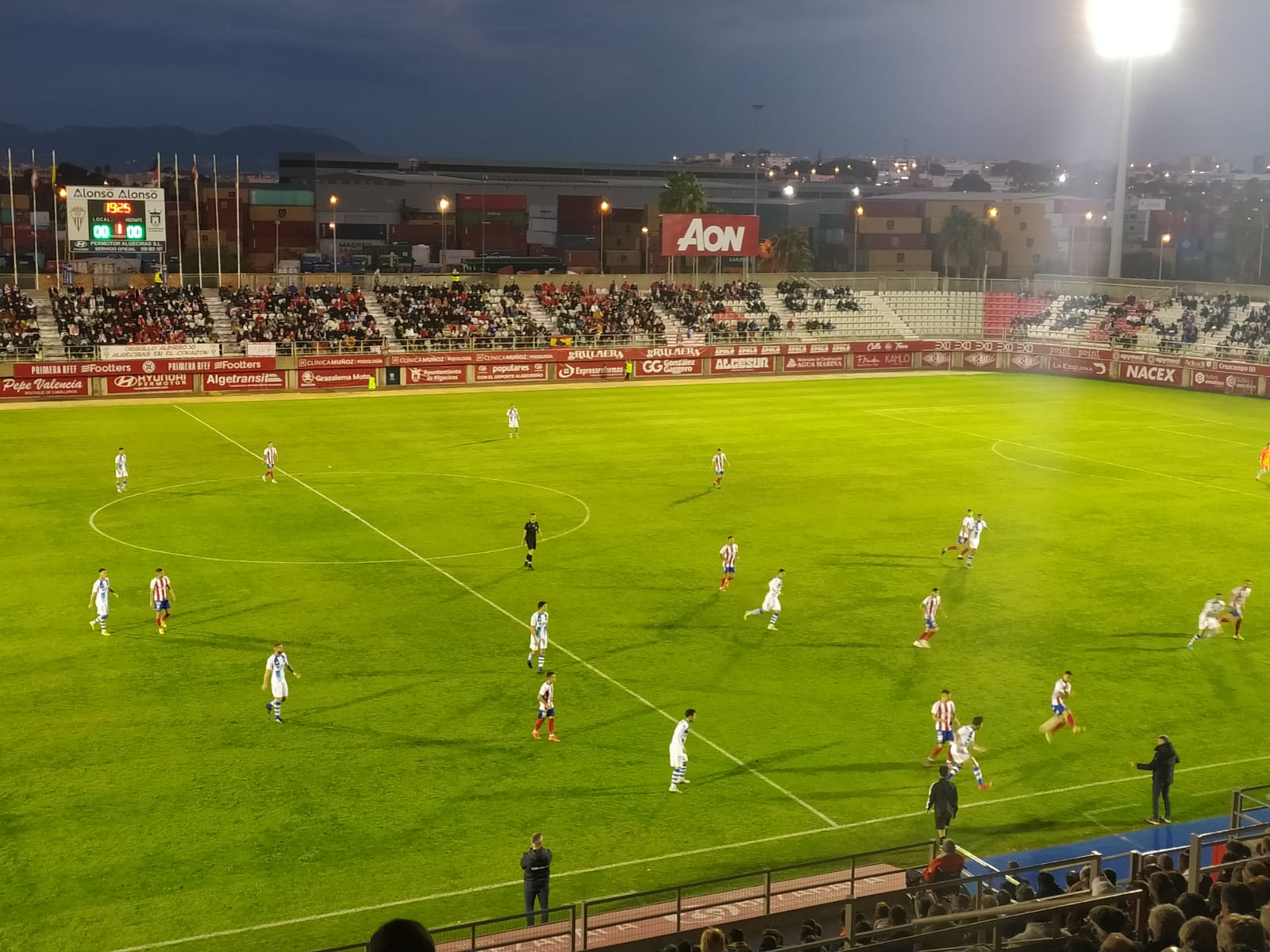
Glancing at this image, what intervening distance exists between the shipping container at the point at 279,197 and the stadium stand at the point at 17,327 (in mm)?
59487

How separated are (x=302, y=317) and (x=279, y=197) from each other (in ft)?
208

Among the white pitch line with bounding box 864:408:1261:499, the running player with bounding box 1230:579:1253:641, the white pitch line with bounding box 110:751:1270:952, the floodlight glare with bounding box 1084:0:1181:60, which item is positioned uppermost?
the floodlight glare with bounding box 1084:0:1181:60

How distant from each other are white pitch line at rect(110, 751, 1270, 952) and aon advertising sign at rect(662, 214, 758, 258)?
221 ft

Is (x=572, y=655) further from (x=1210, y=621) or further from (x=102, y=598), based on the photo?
(x=1210, y=621)

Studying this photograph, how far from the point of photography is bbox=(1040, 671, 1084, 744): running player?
21.9 meters

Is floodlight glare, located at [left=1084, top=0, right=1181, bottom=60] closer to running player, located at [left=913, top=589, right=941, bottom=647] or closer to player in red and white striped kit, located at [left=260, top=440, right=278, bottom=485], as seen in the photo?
player in red and white striped kit, located at [left=260, top=440, right=278, bottom=485]

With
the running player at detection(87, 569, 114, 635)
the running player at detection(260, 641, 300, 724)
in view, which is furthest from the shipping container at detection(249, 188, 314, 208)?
the running player at detection(260, 641, 300, 724)

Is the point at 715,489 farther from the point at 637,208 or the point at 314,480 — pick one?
the point at 637,208

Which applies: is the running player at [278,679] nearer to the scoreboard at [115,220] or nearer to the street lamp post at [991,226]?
the scoreboard at [115,220]

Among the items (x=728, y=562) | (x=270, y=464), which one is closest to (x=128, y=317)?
(x=270, y=464)

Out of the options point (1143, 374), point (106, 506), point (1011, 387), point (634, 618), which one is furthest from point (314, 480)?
point (1143, 374)

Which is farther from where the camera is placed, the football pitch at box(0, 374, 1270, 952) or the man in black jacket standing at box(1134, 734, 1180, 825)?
the man in black jacket standing at box(1134, 734, 1180, 825)

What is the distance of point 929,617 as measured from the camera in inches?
1051

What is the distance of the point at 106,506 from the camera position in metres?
39.1
